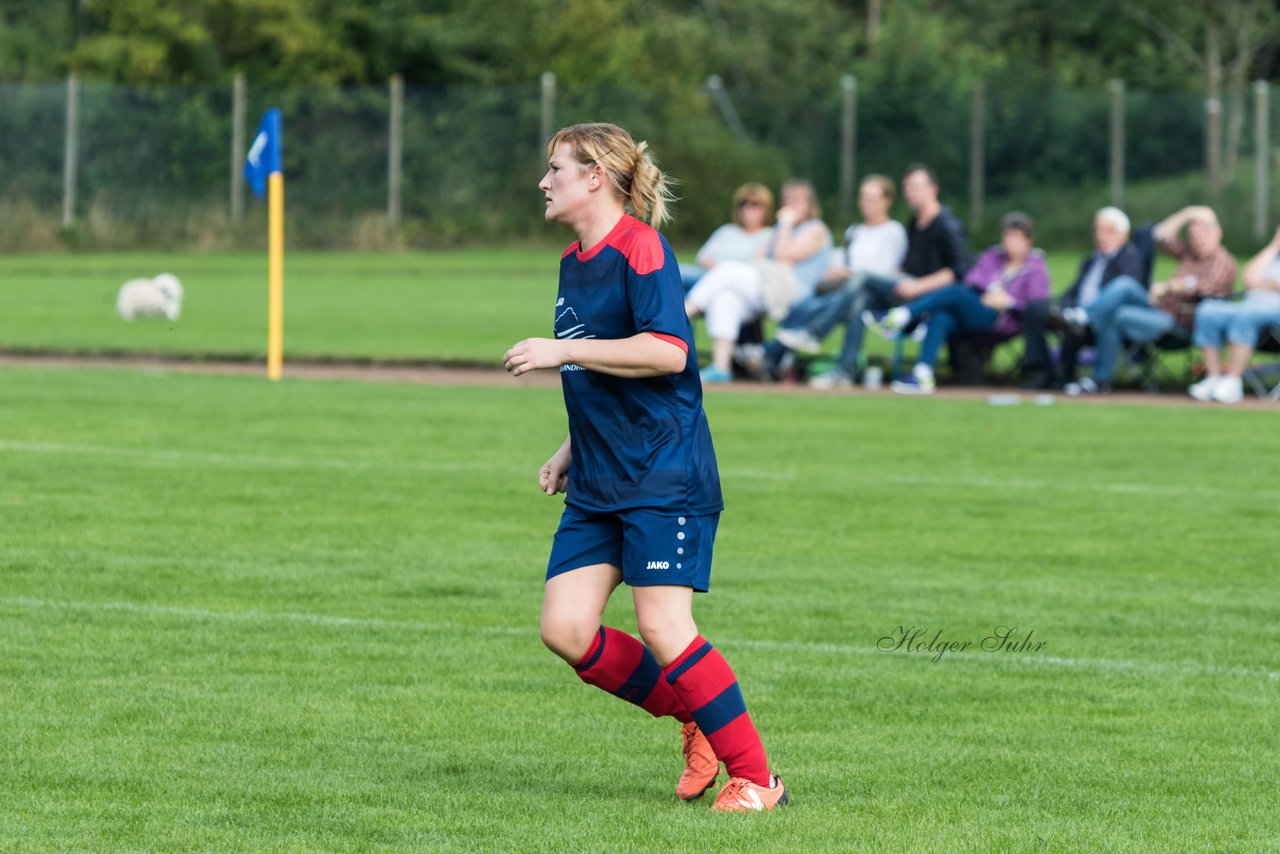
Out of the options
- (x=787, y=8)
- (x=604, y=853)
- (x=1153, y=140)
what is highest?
(x=787, y=8)

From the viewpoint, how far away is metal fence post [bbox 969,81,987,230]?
42.4 m

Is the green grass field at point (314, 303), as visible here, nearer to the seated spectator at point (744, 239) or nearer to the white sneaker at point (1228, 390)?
the seated spectator at point (744, 239)

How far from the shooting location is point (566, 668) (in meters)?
7.50

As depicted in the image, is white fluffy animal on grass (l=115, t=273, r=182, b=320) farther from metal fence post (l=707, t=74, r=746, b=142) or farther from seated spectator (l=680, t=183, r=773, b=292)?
metal fence post (l=707, t=74, r=746, b=142)

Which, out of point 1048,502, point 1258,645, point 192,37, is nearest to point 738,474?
point 1048,502

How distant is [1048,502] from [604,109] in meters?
33.1

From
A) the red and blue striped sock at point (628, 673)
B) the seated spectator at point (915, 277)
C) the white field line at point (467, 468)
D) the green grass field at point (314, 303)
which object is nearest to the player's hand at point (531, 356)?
the red and blue striped sock at point (628, 673)

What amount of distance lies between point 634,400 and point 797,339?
1301 cm

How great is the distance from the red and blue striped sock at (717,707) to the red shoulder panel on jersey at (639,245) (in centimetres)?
98

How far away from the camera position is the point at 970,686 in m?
7.26

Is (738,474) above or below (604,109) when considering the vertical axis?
below

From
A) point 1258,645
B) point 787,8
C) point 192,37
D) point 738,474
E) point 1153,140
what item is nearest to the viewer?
point 1258,645

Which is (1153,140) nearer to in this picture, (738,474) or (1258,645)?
(738,474)

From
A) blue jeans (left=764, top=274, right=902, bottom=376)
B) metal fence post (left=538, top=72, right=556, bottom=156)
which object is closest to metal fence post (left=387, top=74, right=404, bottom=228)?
metal fence post (left=538, top=72, right=556, bottom=156)
